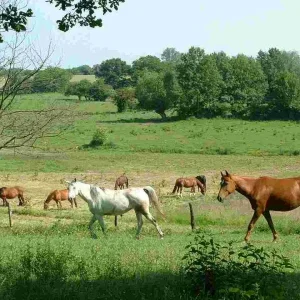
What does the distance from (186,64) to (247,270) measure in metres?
87.4

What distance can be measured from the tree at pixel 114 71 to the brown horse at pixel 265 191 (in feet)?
408

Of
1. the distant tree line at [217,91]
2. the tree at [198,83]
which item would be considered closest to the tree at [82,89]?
the distant tree line at [217,91]

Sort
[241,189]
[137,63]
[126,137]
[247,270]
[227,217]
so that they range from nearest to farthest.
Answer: [247,270], [241,189], [227,217], [126,137], [137,63]

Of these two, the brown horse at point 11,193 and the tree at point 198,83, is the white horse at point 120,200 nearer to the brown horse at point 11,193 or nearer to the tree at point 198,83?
the brown horse at point 11,193

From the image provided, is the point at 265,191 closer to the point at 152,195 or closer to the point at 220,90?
the point at 152,195

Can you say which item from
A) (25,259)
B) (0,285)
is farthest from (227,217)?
(0,285)

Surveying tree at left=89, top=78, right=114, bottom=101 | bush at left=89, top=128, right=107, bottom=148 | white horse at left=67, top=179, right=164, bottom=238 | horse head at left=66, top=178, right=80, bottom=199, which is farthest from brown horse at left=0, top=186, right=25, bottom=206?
tree at left=89, top=78, right=114, bottom=101

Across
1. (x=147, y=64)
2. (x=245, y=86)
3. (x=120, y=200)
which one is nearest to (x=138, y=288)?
(x=120, y=200)

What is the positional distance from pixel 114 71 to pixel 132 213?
430ft

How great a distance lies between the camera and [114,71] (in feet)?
509

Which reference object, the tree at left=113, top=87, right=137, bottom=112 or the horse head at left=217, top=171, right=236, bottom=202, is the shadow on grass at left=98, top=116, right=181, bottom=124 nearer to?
the tree at left=113, top=87, right=137, bottom=112

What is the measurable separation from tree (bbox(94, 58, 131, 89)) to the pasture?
46412mm

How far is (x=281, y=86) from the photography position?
85688 mm

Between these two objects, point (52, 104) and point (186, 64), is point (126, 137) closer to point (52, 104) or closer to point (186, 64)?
point (186, 64)
